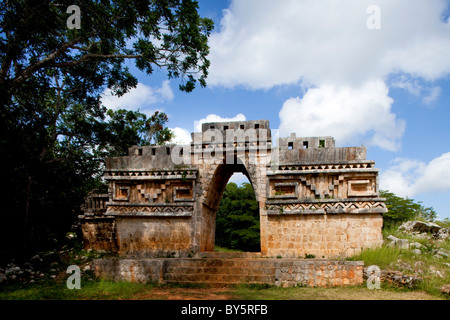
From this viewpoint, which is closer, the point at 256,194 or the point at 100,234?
the point at 256,194

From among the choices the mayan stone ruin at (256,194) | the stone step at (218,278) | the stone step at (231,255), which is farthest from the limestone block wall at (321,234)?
the stone step at (218,278)

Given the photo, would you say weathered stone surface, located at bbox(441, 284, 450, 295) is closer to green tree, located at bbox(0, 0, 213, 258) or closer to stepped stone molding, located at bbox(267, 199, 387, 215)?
stepped stone molding, located at bbox(267, 199, 387, 215)

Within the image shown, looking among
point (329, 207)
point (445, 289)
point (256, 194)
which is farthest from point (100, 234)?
point (445, 289)

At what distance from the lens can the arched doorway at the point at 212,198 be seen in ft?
32.7

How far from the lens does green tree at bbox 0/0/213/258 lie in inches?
328

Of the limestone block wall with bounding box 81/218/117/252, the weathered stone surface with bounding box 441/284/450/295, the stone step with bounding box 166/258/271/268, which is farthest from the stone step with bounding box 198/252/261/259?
the weathered stone surface with bounding box 441/284/450/295

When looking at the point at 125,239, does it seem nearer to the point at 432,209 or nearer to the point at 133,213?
the point at 133,213

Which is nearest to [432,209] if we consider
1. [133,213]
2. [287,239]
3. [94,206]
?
[287,239]

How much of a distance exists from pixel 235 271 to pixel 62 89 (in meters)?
9.58

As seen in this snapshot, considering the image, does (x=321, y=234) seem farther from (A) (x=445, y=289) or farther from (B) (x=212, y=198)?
Answer: (B) (x=212, y=198)

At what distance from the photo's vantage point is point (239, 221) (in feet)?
71.6

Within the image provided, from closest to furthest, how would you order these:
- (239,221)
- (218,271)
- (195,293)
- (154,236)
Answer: (195,293)
(218,271)
(154,236)
(239,221)

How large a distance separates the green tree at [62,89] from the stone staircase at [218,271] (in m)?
5.01

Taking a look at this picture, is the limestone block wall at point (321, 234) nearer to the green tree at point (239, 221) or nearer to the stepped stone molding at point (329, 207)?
the stepped stone molding at point (329, 207)
